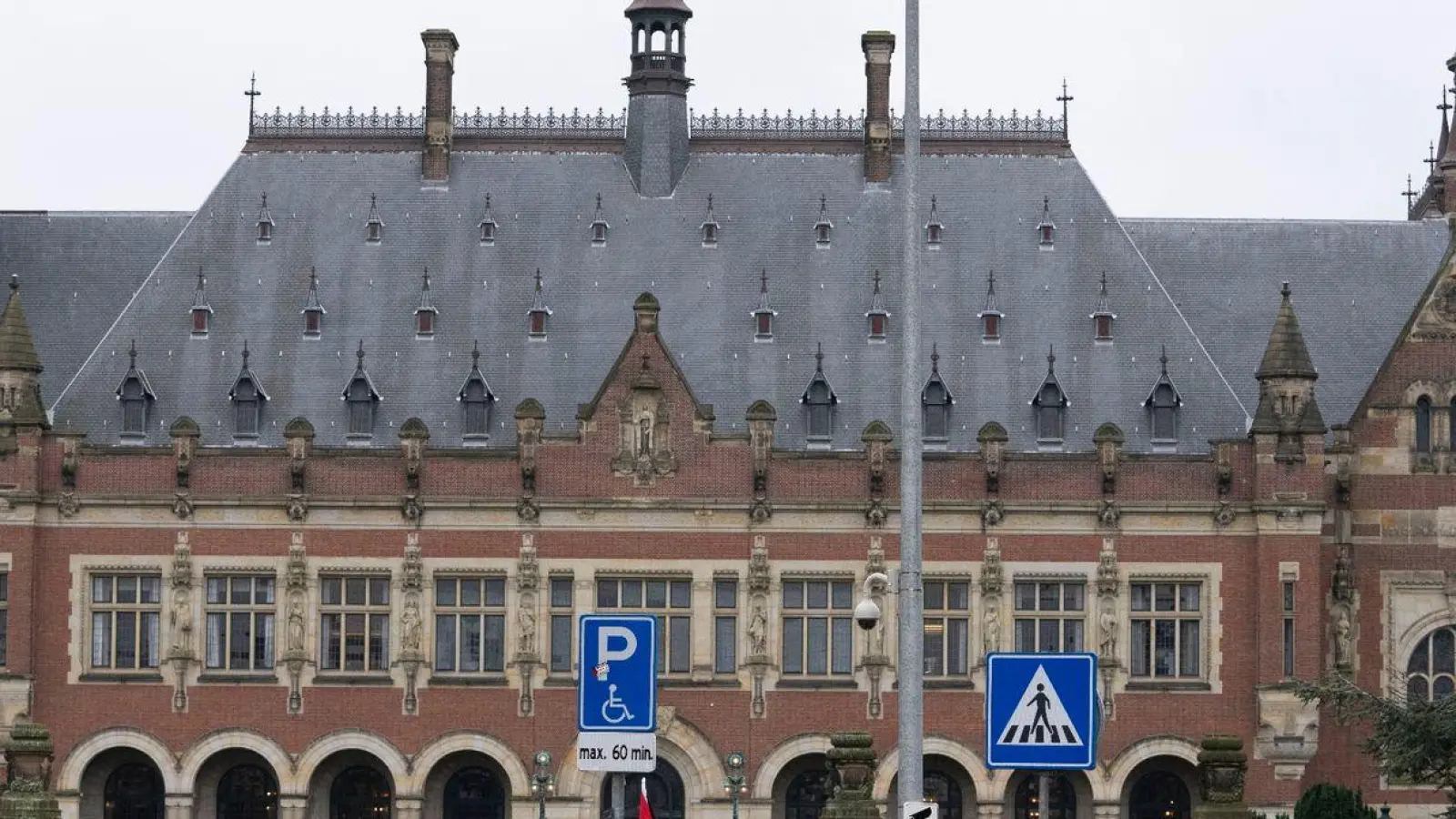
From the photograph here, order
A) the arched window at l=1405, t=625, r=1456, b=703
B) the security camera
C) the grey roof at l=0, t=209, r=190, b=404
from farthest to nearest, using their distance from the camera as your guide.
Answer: the grey roof at l=0, t=209, r=190, b=404 → the arched window at l=1405, t=625, r=1456, b=703 → the security camera

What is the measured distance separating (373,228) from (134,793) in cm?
1474

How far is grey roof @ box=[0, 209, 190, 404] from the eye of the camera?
74.0m

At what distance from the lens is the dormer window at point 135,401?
71188mm

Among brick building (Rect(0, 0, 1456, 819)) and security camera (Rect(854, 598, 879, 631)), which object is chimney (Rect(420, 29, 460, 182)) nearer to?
brick building (Rect(0, 0, 1456, 819))

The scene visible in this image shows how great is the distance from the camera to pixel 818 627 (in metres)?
69.5

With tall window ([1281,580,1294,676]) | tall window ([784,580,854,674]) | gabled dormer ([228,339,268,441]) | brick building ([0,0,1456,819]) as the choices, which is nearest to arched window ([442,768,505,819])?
brick building ([0,0,1456,819])

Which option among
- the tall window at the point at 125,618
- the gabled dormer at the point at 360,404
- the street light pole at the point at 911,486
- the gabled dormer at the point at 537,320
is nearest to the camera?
the street light pole at the point at 911,486

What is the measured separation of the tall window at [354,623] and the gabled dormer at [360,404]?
3.57m

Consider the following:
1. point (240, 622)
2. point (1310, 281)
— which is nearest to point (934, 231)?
point (1310, 281)

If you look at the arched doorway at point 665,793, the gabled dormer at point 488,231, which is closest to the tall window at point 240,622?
the arched doorway at point 665,793

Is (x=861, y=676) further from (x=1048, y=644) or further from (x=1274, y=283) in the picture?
(x=1274, y=283)

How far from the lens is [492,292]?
2913 inches

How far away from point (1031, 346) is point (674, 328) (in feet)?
27.4

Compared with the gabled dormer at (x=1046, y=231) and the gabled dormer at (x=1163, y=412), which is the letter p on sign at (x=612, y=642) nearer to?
the gabled dormer at (x=1163, y=412)
